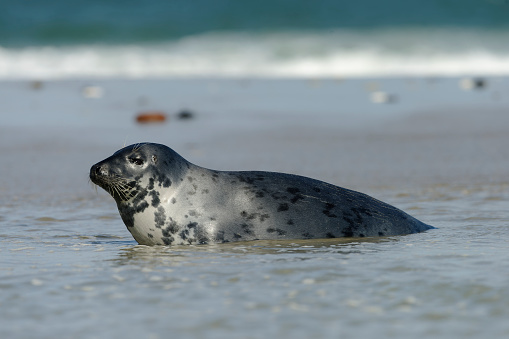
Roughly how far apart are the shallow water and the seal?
0.49ft

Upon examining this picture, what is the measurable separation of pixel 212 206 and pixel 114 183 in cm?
62

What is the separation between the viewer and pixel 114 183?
5344mm

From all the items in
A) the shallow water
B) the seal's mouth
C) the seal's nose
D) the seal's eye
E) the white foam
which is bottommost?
the shallow water

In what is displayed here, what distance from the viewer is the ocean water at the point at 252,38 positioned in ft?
75.9

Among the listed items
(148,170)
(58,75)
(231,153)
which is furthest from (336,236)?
(58,75)

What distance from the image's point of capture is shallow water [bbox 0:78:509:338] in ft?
10.9

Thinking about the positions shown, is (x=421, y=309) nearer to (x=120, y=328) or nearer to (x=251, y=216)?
(x=120, y=328)

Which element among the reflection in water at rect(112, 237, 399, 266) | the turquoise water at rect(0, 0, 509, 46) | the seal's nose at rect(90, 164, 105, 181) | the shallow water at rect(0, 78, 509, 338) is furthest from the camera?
the turquoise water at rect(0, 0, 509, 46)

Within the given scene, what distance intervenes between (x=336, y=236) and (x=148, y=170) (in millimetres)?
1254

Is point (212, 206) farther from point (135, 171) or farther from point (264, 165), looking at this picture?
point (264, 165)

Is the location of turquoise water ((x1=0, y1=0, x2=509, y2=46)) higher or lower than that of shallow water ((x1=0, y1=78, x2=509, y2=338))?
higher

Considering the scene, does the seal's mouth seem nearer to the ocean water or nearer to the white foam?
the ocean water

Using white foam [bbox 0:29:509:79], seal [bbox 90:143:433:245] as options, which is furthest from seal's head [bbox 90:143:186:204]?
white foam [bbox 0:29:509:79]

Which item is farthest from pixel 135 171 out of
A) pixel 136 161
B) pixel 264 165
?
pixel 264 165
